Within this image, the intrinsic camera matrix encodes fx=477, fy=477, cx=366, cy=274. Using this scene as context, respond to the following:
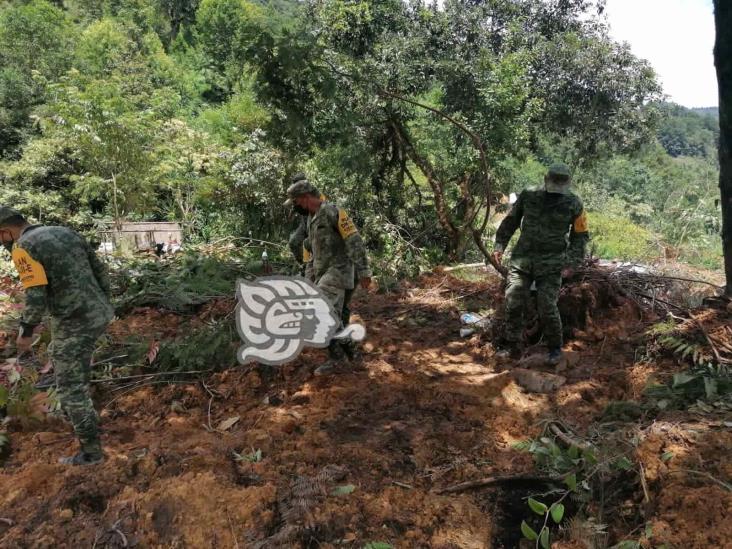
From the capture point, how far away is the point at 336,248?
3973 mm

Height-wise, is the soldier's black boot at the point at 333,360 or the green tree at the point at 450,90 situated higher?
the green tree at the point at 450,90

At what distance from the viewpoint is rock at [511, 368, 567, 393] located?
12.4 ft

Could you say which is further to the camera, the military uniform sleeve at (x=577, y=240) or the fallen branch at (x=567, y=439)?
the military uniform sleeve at (x=577, y=240)

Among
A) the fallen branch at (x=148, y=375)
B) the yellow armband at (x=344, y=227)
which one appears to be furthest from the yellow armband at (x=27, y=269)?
the yellow armband at (x=344, y=227)

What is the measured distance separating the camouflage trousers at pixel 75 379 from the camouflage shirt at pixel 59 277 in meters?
0.08

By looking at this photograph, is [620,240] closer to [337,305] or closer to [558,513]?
[337,305]

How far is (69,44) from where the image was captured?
918 inches

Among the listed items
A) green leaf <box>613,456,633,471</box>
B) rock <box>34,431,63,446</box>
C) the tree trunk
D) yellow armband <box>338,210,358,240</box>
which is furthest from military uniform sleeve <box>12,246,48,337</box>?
the tree trunk

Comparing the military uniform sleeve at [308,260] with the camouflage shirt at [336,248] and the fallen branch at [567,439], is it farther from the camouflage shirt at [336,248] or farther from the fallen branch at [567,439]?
the fallen branch at [567,439]

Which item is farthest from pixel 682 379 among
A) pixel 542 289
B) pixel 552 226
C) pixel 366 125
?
pixel 366 125

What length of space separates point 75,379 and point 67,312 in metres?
0.39

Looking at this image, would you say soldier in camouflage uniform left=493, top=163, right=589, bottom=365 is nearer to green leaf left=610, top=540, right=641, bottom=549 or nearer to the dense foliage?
the dense foliage

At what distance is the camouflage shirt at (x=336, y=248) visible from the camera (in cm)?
384

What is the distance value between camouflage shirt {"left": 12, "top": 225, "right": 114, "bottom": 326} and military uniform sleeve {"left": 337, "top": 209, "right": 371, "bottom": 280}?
68.5 inches
